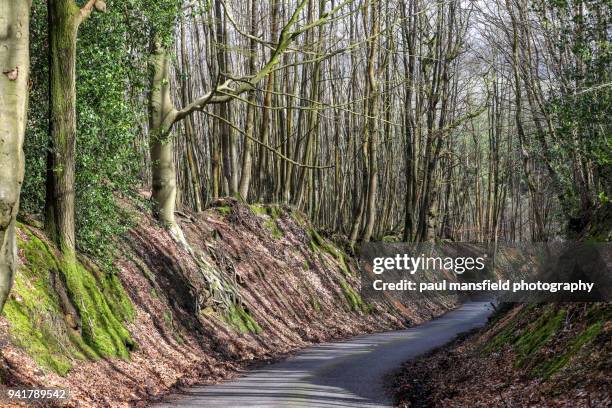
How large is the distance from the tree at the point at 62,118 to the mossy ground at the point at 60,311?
2.01ft

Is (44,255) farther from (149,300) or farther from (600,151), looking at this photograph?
(600,151)

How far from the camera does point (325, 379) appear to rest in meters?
17.7

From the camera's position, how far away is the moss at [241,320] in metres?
23.9

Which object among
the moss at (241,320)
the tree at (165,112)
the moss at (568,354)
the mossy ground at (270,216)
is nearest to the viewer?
the moss at (568,354)

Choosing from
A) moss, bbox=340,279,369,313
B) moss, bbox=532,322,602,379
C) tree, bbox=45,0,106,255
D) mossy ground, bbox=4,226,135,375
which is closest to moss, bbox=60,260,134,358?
mossy ground, bbox=4,226,135,375

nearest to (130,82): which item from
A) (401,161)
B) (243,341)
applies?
(243,341)

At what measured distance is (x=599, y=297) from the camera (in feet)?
50.0

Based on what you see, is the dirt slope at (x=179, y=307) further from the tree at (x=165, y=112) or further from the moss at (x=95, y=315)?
the tree at (x=165, y=112)

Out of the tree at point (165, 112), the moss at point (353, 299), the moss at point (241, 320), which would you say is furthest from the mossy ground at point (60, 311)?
the moss at point (353, 299)

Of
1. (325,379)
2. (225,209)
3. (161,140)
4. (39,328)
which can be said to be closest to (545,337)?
(325,379)

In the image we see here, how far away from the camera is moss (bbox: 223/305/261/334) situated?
23875mm

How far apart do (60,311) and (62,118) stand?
149 inches

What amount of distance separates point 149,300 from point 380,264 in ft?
83.6

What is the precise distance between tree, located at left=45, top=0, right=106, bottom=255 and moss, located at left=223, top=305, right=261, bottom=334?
27.0 feet
